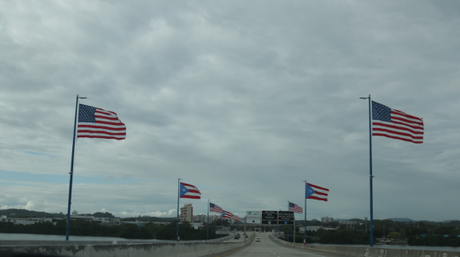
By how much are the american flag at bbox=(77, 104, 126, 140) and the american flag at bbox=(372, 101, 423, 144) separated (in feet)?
56.4

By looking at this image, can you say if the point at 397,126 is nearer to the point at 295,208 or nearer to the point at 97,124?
the point at 97,124

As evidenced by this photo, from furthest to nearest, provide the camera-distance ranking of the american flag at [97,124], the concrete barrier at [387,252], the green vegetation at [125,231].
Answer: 1. the green vegetation at [125,231]
2. the american flag at [97,124]
3. the concrete barrier at [387,252]

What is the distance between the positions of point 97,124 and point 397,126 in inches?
784

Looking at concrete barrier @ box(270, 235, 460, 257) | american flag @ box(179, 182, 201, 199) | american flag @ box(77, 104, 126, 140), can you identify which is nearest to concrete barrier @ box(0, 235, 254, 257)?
american flag @ box(77, 104, 126, 140)

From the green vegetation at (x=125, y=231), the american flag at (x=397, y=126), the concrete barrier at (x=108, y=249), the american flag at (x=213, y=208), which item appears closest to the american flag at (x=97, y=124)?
the concrete barrier at (x=108, y=249)

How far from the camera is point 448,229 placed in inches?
6142

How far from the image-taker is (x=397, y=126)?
969 inches

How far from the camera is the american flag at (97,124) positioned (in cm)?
2438

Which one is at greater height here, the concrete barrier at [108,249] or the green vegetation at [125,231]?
the concrete barrier at [108,249]

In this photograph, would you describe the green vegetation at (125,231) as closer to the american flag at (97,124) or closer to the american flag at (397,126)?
the american flag at (97,124)

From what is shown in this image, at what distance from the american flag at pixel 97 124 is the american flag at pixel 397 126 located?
1719 cm

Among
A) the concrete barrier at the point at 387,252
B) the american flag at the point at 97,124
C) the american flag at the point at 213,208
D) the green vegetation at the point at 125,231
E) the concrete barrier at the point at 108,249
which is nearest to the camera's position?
the concrete barrier at the point at 108,249

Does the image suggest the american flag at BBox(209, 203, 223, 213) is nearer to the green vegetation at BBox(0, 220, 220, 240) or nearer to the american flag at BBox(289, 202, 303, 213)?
the american flag at BBox(289, 202, 303, 213)

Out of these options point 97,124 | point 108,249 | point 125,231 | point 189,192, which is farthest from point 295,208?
point 125,231
